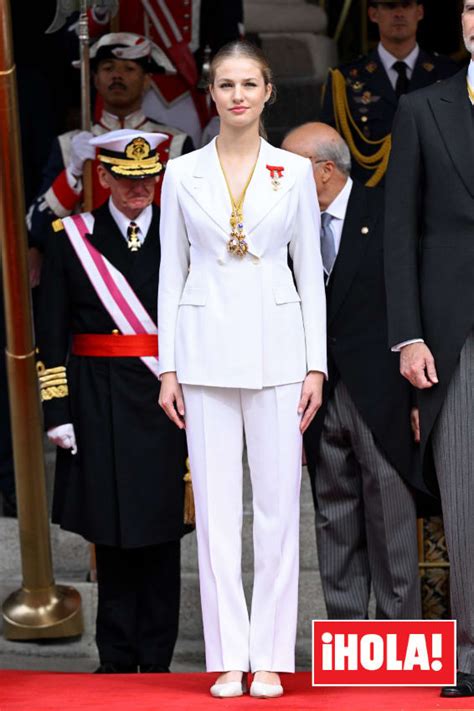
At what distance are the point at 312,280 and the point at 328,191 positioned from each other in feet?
2.59

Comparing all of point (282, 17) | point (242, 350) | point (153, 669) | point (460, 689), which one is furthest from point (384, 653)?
point (282, 17)

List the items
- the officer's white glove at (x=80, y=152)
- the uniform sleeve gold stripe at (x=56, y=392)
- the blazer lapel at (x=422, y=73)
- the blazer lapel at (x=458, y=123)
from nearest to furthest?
the blazer lapel at (x=458, y=123)
the uniform sleeve gold stripe at (x=56, y=392)
the officer's white glove at (x=80, y=152)
the blazer lapel at (x=422, y=73)

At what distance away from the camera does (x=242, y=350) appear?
4910 mm

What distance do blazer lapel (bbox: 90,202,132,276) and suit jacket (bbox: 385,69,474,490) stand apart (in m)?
1.16

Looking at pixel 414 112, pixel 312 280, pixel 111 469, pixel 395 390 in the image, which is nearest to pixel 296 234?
pixel 312 280

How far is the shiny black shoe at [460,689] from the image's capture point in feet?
15.6

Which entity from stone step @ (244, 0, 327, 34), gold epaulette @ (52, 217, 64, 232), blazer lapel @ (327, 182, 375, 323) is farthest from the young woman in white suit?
stone step @ (244, 0, 327, 34)

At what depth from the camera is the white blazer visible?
4.93m

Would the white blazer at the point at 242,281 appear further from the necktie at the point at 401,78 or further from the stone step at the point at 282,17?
the stone step at the point at 282,17

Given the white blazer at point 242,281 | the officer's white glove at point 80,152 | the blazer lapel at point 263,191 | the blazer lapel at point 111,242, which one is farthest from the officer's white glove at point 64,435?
the blazer lapel at point 263,191

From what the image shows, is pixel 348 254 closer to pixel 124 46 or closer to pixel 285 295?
pixel 285 295

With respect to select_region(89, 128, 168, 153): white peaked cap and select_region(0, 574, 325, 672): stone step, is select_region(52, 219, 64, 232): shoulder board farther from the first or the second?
select_region(0, 574, 325, 672): stone step

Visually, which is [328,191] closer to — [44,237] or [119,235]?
[119,235]

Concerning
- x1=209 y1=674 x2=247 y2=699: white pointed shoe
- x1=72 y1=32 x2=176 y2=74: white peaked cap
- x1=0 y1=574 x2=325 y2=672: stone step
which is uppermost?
x1=72 y1=32 x2=176 y2=74: white peaked cap
